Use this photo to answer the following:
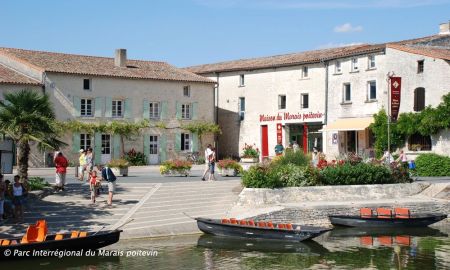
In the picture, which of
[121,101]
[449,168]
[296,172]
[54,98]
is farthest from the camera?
[121,101]

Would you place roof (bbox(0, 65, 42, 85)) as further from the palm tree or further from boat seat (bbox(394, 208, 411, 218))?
boat seat (bbox(394, 208, 411, 218))

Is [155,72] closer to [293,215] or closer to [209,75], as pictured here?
[209,75]

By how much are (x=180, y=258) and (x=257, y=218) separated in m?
6.05

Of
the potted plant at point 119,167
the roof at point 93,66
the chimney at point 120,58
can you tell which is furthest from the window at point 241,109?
the potted plant at point 119,167

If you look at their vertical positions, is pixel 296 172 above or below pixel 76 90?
below

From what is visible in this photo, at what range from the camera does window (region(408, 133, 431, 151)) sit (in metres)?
39.7

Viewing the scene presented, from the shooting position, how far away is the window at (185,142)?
50.4m

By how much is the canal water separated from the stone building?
2360 centimetres

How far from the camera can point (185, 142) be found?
1987 inches

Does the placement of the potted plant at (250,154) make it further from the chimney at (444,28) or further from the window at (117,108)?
the chimney at (444,28)

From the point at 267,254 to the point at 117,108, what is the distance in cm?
2927

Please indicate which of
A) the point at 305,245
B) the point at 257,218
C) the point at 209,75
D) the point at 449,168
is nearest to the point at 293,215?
the point at 257,218

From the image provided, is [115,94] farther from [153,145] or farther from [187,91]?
[187,91]

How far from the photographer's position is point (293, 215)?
25719mm
